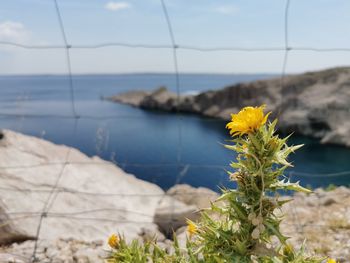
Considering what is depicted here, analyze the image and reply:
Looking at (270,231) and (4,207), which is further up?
(270,231)

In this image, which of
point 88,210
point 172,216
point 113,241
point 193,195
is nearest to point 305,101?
point 193,195

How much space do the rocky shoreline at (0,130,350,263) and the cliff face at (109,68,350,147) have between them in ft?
40.1

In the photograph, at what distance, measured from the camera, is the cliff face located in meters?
19.4

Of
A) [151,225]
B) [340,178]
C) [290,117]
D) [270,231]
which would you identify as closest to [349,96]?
[290,117]

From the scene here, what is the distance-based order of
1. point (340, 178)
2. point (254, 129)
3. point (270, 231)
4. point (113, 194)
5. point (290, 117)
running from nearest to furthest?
point (254, 129) → point (270, 231) → point (113, 194) → point (340, 178) → point (290, 117)

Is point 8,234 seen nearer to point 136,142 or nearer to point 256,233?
point 256,233

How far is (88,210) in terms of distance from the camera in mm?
4887

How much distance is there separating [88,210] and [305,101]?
65.9ft

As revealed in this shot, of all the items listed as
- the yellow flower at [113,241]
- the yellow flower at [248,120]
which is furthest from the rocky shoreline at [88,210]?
the yellow flower at [248,120]

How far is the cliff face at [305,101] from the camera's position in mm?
19422

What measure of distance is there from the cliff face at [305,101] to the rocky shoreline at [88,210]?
40.1 feet

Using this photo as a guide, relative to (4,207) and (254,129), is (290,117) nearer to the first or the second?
(4,207)

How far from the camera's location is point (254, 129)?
1531mm

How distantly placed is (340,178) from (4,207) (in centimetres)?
715
